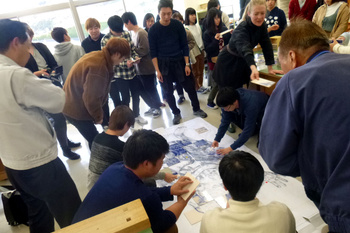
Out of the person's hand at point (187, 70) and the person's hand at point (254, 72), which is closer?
the person's hand at point (254, 72)

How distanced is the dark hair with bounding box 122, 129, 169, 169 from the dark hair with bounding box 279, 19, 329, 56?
2.16 feet

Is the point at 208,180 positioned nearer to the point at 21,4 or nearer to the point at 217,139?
the point at 217,139

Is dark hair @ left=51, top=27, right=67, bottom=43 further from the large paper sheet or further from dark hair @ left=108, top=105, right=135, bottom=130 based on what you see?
dark hair @ left=108, top=105, right=135, bottom=130

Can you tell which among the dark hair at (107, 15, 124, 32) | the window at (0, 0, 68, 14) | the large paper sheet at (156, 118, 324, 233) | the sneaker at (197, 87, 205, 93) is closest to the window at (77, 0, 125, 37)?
the window at (0, 0, 68, 14)

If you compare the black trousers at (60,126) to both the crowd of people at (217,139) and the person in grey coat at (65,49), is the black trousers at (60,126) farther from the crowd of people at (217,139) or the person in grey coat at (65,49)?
the person in grey coat at (65,49)

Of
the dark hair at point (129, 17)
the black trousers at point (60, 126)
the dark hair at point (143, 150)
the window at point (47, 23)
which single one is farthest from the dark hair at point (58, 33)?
the dark hair at point (143, 150)

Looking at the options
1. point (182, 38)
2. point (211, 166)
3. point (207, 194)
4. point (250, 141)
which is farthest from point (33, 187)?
point (182, 38)

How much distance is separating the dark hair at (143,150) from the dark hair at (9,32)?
0.72 metres

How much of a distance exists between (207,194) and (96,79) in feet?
3.77

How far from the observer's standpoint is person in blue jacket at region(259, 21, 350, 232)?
2.33 feet

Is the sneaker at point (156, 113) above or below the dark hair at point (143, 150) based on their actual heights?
below

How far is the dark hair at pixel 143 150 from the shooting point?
1.04 m

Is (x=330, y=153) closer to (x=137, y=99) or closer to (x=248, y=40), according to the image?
(x=248, y=40)

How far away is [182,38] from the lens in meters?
2.64
